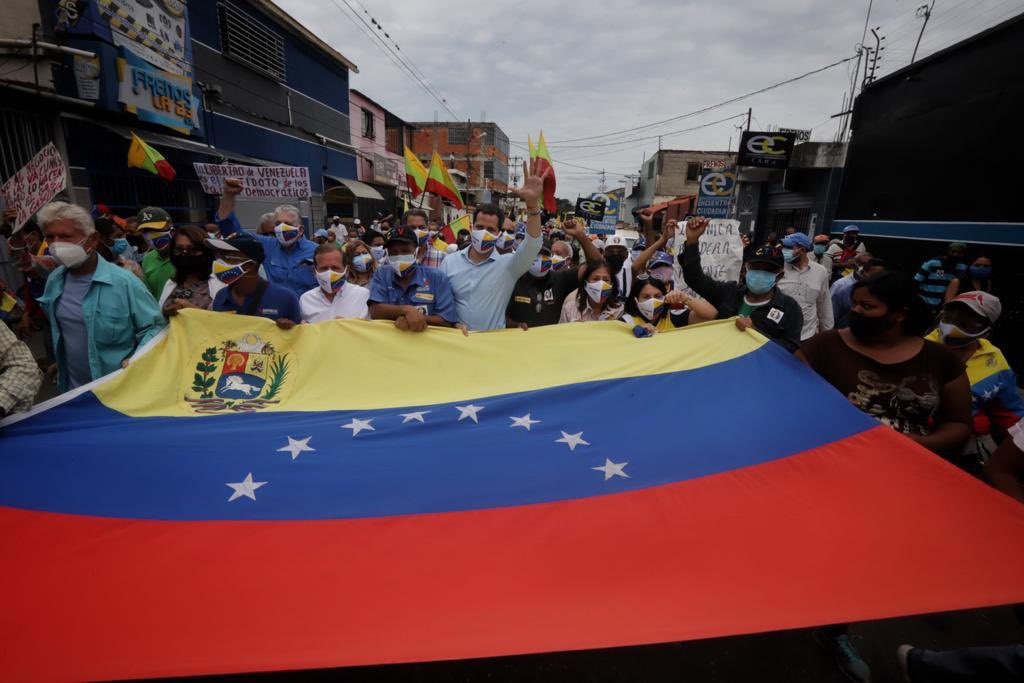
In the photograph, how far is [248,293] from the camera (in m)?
3.93

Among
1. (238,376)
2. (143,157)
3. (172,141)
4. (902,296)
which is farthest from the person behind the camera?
(172,141)

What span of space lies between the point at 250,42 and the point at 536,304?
58.0 ft

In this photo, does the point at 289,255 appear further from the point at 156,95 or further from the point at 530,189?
the point at 156,95

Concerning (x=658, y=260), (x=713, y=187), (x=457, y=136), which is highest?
(x=457, y=136)

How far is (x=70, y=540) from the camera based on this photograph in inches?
91.1

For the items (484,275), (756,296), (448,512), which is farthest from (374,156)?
(448,512)

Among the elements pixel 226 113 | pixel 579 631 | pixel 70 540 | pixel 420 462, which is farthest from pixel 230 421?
pixel 226 113

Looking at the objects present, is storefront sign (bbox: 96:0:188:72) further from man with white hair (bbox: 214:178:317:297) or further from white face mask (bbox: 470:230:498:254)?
white face mask (bbox: 470:230:498:254)

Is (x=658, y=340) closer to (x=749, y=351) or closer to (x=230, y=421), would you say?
(x=749, y=351)

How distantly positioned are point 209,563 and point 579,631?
5.28 ft

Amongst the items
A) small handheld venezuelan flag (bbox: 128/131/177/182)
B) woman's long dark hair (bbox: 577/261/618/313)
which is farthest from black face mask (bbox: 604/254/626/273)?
small handheld venezuelan flag (bbox: 128/131/177/182)

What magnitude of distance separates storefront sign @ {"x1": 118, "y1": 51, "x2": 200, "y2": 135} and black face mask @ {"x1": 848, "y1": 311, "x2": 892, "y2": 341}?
1401 cm

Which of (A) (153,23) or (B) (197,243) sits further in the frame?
(A) (153,23)

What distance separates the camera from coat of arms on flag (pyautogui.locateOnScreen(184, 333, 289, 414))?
343 cm
